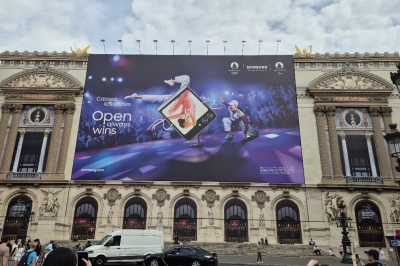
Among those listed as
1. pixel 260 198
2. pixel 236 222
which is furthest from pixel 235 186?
pixel 236 222

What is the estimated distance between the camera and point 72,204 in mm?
30906

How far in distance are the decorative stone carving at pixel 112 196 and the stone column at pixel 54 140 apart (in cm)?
589

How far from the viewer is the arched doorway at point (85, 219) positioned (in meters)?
30.0

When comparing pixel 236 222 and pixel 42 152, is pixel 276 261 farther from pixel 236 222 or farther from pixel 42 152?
pixel 42 152

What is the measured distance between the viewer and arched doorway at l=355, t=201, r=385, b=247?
2919 centimetres

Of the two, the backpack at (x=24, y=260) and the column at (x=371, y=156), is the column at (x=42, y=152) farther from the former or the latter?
the column at (x=371, y=156)

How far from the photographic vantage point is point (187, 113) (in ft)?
111

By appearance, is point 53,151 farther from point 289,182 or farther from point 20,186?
point 289,182

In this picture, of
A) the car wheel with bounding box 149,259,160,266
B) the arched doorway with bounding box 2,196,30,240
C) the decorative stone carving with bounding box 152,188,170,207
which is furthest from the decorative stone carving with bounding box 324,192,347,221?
the arched doorway with bounding box 2,196,30,240

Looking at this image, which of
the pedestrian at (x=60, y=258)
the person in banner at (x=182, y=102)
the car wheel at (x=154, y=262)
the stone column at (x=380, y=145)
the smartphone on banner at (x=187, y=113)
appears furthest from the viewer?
the person in banner at (x=182, y=102)

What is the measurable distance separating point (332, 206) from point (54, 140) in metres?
26.9

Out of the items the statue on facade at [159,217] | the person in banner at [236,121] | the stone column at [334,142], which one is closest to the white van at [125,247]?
the statue on facade at [159,217]

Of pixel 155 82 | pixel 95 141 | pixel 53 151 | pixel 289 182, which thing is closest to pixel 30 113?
pixel 53 151

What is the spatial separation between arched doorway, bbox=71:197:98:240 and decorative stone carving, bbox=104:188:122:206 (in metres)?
1.41
